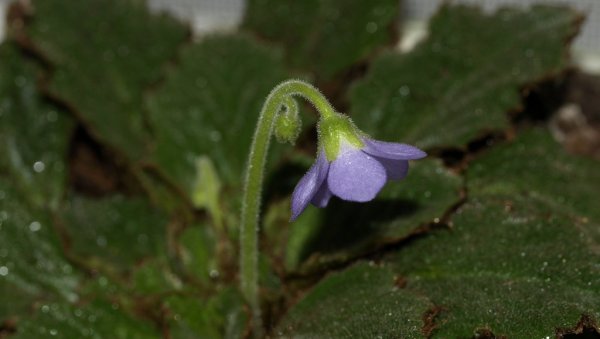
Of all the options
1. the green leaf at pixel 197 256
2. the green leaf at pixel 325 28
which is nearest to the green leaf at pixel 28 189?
the green leaf at pixel 197 256

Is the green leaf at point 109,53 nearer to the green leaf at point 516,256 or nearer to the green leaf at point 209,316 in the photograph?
the green leaf at point 209,316

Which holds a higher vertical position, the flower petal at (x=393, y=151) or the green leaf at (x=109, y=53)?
the flower petal at (x=393, y=151)

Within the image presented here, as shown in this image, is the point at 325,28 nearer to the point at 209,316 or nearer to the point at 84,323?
the point at 209,316

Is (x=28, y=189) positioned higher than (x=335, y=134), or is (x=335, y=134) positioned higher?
(x=335, y=134)

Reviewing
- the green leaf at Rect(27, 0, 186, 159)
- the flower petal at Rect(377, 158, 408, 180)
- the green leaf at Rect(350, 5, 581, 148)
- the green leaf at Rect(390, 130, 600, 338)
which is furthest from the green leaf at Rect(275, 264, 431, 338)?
the green leaf at Rect(27, 0, 186, 159)

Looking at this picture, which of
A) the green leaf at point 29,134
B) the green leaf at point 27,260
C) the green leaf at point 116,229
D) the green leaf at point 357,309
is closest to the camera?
the green leaf at point 357,309

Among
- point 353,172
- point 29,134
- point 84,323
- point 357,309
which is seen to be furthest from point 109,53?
point 353,172

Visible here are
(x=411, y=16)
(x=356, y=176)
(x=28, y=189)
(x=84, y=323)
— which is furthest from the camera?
(x=411, y=16)
